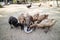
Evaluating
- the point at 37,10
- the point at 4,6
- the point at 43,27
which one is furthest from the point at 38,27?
the point at 4,6

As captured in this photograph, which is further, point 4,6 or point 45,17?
point 4,6

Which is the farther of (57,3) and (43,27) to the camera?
(57,3)

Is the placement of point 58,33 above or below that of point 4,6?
below

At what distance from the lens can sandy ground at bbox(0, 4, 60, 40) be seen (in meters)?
0.76

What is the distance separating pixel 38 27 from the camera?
0.80 metres

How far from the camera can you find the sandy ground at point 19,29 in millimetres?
764

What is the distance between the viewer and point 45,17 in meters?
0.85

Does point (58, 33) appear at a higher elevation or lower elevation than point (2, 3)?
lower

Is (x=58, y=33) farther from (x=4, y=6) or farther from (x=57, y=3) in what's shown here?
(x=4, y=6)

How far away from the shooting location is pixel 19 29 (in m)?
0.83

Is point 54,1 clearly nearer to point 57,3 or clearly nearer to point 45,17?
point 57,3

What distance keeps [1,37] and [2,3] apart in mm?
277

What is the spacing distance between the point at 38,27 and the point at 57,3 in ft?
0.77

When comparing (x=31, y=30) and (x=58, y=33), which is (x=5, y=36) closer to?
(x=31, y=30)
